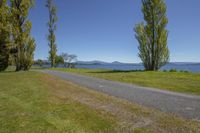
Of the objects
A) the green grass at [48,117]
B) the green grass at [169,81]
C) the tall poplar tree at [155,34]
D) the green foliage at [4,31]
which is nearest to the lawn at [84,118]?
the green grass at [48,117]

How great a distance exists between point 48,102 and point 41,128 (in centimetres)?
237

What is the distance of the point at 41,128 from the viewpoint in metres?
4.21

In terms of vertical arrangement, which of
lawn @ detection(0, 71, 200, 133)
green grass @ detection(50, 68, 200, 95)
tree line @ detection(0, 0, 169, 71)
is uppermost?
tree line @ detection(0, 0, 169, 71)

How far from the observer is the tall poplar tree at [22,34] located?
20.7m

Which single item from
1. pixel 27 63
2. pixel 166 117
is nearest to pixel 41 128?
pixel 166 117

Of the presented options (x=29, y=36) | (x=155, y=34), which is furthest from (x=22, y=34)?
(x=155, y=34)

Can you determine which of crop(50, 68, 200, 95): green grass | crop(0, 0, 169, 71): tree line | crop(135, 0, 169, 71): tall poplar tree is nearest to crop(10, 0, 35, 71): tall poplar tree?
crop(0, 0, 169, 71): tree line

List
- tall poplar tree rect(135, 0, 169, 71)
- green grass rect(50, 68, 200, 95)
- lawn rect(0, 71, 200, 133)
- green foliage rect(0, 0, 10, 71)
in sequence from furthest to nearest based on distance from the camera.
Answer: tall poplar tree rect(135, 0, 169, 71), green foliage rect(0, 0, 10, 71), green grass rect(50, 68, 200, 95), lawn rect(0, 71, 200, 133)

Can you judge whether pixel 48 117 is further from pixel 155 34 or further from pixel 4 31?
pixel 155 34

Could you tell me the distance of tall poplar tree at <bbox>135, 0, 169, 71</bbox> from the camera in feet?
77.7

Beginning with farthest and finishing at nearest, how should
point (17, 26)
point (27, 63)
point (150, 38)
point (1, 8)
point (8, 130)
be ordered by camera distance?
1. point (150, 38)
2. point (27, 63)
3. point (17, 26)
4. point (1, 8)
5. point (8, 130)

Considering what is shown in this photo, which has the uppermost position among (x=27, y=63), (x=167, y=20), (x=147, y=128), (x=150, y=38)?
(x=167, y=20)

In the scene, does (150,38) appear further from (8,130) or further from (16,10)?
(8,130)

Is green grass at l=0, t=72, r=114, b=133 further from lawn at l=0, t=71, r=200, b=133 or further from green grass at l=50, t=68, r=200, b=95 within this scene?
green grass at l=50, t=68, r=200, b=95
